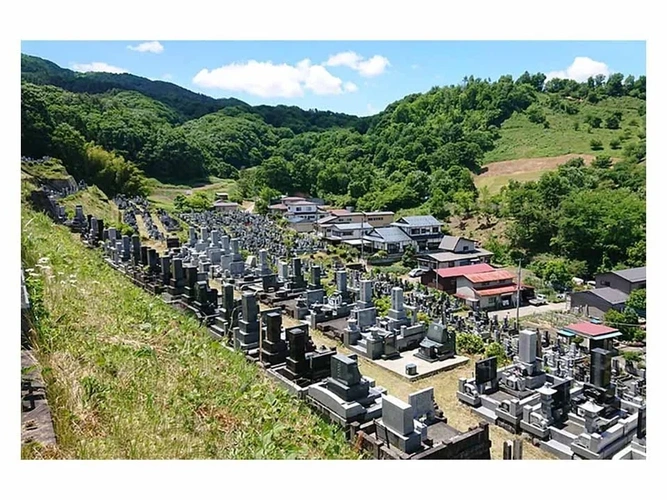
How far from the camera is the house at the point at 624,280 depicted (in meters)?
20.4

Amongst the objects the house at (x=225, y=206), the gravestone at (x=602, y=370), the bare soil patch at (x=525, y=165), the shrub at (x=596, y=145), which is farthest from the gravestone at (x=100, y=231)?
the shrub at (x=596, y=145)

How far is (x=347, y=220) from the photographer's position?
34219 mm

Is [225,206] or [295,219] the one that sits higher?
[225,206]

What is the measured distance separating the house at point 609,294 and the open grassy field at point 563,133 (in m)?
28.7

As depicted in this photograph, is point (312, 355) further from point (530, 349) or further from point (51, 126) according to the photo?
point (51, 126)

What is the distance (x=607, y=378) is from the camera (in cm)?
874

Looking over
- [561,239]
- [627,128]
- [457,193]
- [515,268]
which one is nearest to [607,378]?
[515,268]

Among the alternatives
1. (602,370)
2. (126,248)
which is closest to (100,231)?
(126,248)

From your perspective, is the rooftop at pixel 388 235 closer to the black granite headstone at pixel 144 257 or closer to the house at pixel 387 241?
the house at pixel 387 241

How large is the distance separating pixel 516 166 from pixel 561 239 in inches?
918

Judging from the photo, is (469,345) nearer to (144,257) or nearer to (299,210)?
(144,257)

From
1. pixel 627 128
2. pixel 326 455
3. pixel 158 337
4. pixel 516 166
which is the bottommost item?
pixel 326 455

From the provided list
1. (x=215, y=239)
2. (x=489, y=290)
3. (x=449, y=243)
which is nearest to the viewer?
(x=489, y=290)

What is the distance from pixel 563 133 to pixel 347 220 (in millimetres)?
33196
